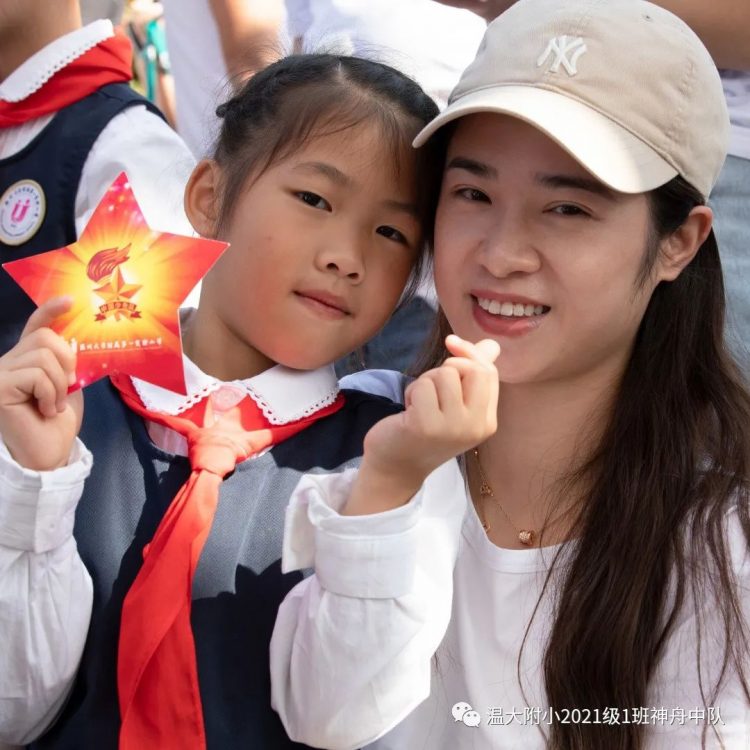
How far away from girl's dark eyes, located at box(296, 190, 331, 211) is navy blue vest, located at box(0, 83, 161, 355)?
612mm

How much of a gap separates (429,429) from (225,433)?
41 centimetres

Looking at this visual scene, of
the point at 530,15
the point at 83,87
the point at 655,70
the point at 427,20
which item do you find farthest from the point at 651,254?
the point at 83,87

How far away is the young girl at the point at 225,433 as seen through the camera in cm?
159

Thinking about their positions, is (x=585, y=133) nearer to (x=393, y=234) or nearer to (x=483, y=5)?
(x=393, y=234)

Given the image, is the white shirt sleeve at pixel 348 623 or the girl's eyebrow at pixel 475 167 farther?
the girl's eyebrow at pixel 475 167

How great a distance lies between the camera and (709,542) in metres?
1.77

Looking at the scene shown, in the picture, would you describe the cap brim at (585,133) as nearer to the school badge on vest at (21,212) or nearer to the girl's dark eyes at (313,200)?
the girl's dark eyes at (313,200)

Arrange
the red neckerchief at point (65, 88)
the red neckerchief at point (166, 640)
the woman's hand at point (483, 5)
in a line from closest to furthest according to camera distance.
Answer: the red neckerchief at point (166, 640)
the woman's hand at point (483, 5)
the red neckerchief at point (65, 88)

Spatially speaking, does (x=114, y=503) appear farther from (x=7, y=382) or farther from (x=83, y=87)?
(x=83, y=87)

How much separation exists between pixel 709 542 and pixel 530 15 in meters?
0.87

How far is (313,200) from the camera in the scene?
1.86m

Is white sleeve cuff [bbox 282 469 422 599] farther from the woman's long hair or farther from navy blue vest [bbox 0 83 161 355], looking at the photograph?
navy blue vest [bbox 0 83 161 355]

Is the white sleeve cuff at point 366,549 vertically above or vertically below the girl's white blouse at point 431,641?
above

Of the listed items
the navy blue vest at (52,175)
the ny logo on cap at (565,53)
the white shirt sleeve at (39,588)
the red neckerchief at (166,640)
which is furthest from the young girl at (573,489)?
the navy blue vest at (52,175)
